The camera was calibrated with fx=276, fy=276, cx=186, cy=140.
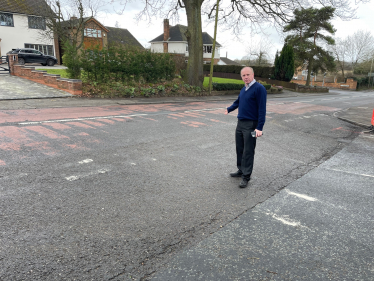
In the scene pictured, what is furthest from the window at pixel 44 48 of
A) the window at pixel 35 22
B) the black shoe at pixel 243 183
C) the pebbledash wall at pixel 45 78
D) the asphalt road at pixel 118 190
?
the black shoe at pixel 243 183

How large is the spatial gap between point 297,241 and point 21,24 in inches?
1586

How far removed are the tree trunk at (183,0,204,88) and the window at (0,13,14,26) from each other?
24.8m

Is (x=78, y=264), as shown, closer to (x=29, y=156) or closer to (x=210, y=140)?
(x=29, y=156)

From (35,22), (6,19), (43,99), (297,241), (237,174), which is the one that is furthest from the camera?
(35,22)

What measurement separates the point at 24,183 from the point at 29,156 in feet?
4.26

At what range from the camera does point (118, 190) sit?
13.2 feet

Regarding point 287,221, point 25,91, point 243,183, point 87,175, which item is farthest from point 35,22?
point 287,221

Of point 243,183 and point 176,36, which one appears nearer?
point 243,183

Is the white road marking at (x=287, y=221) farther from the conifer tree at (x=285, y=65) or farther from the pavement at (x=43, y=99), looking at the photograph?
the conifer tree at (x=285, y=65)

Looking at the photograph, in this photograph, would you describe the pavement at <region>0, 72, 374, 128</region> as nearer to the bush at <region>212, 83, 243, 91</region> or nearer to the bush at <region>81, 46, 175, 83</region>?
the bush at <region>81, 46, 175, 83</region>

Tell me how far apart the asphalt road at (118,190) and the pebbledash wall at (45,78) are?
658cm

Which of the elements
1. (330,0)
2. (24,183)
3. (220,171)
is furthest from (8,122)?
(330,0)

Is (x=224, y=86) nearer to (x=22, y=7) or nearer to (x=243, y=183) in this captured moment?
(x=243, y=183)

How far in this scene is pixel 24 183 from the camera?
4.06 m
